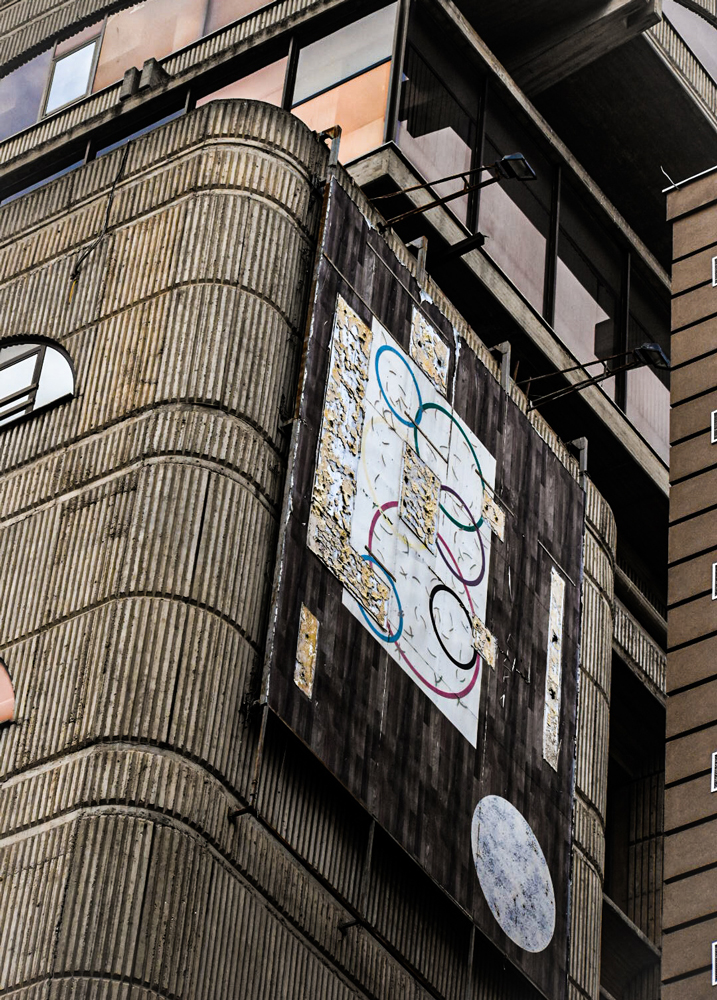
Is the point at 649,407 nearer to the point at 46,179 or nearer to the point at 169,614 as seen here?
the point at 46,179

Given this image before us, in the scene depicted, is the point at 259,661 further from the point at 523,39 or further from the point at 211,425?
the point at 523,39

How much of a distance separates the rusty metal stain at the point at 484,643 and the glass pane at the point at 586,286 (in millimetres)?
Answer: 11839

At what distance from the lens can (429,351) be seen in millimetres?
44469

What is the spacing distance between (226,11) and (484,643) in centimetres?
2026

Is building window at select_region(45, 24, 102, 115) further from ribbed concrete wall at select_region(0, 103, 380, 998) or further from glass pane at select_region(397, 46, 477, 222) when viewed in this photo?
ribbed concrete wall at select_region(0, 103, 380, 998)

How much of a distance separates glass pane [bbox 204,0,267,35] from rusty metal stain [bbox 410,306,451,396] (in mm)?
13155

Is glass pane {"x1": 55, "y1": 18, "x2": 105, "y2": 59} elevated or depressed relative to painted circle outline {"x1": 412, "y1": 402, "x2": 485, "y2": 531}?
elevated

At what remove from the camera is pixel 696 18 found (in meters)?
58.8

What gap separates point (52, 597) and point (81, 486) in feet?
8.00

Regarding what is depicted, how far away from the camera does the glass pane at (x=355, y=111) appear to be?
48.8m

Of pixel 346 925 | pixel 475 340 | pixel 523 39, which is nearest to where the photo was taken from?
pixel 346 925

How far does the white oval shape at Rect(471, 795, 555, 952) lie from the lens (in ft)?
134

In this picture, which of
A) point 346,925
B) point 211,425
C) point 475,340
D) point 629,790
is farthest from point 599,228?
point 346,925

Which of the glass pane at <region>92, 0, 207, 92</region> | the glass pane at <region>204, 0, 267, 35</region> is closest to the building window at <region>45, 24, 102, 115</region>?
the glass pane at <region>92, 0, 207, 92</region>
